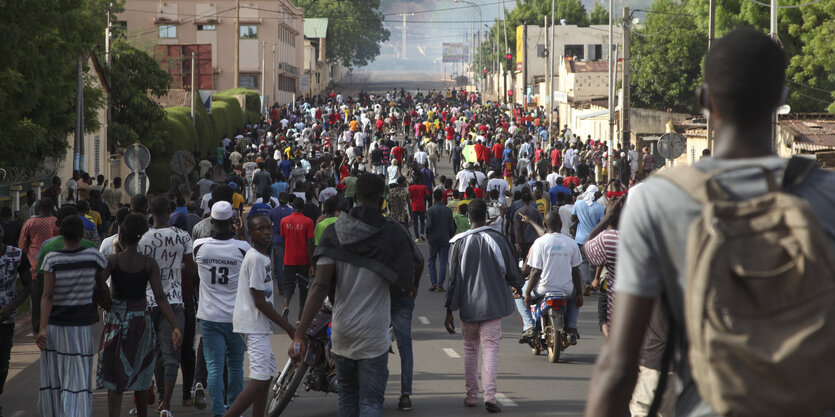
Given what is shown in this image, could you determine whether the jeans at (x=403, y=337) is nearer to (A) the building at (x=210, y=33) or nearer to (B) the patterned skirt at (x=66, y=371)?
(B) the patterned skirt at (x=66, y=371)

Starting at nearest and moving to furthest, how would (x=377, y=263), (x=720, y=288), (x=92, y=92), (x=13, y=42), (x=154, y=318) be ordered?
1. (x=720, y=288)
2. (x=377, y=263)
3. (x=154, y=318)
4. (x=13, y=42)
5. (x=92, y=92)

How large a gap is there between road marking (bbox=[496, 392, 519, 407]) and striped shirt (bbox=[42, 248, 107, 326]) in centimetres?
364

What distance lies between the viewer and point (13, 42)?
20.4 metres

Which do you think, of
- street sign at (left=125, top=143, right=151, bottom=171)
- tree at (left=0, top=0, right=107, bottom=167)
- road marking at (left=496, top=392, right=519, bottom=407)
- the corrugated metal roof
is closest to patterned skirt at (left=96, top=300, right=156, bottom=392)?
road marking at (left=496, top=392, right=519, bottom=407)

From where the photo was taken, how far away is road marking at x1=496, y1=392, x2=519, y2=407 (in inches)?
382

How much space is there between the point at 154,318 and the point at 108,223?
10.6 metres

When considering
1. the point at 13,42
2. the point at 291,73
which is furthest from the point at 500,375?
the point at 291,73

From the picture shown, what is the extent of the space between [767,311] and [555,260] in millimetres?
9146

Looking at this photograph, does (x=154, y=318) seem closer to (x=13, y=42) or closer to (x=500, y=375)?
(x=500, y=375)

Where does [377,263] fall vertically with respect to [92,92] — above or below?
below

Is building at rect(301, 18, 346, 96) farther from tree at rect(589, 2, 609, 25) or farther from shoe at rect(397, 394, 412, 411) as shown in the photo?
shoe at rect(397, 394, 412, 411)

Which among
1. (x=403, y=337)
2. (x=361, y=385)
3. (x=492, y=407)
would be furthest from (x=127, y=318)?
(x=492, y=407)

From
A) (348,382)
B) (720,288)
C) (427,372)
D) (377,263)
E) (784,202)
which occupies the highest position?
(784,202)

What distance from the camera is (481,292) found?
9445 mm
